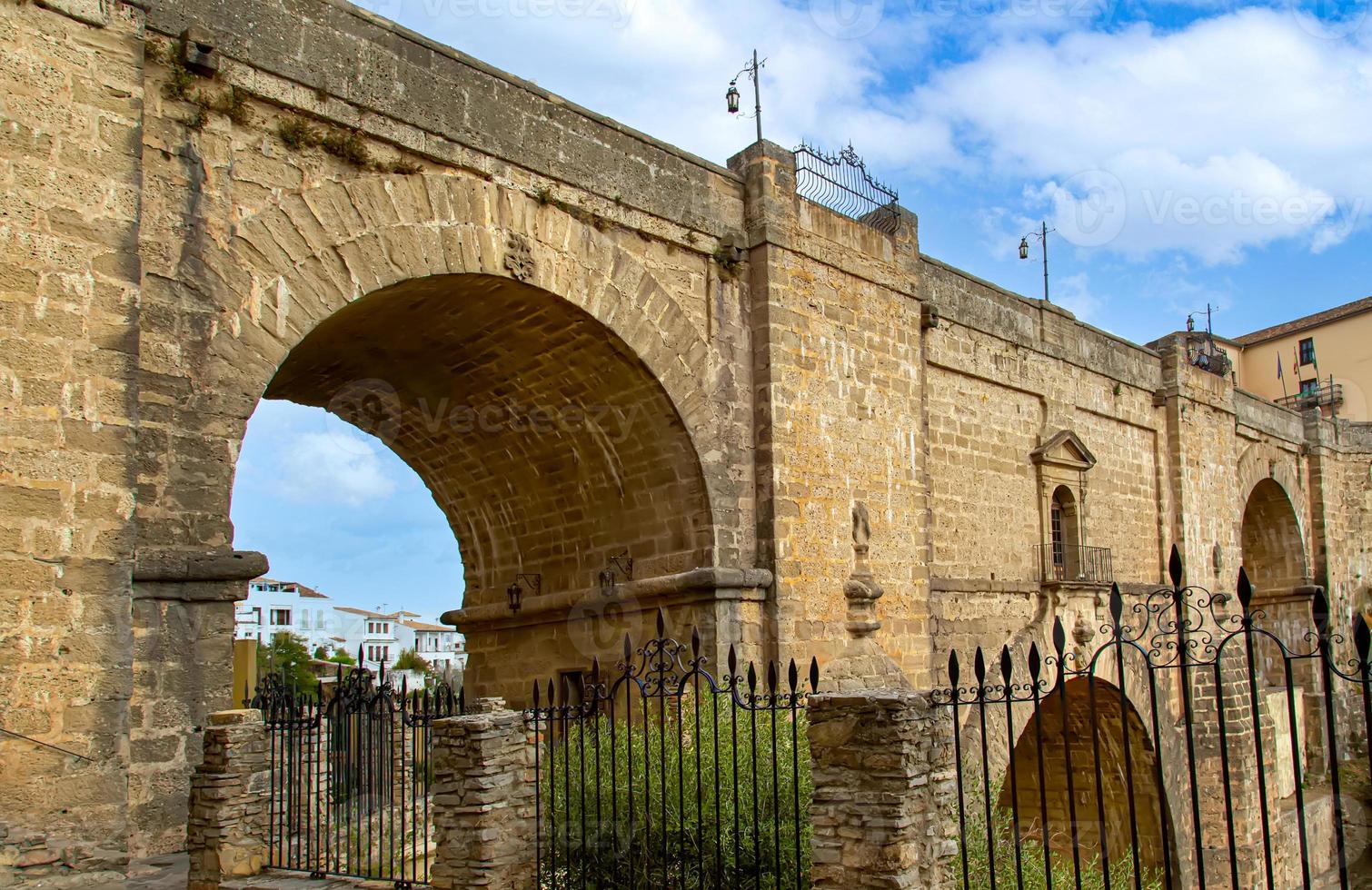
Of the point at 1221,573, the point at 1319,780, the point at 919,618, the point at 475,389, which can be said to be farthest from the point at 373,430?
the point at 1319,780

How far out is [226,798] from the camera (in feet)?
23.9

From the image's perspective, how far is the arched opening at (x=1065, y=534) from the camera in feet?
51.4

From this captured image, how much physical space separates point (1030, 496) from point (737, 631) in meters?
6.23

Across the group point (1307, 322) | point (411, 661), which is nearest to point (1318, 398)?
point (1307, 322)

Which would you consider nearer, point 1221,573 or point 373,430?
point 373,430

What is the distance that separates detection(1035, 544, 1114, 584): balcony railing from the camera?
15227 mm

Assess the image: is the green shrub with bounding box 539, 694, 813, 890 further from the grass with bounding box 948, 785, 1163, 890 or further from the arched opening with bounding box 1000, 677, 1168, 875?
the arched opening with bounding box 1000, 677, 1168, 875

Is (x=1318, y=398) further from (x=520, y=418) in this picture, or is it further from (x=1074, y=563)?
(x=520, y=418)

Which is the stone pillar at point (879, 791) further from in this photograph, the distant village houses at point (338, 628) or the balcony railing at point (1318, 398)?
the distant village houses at point (338, 628)

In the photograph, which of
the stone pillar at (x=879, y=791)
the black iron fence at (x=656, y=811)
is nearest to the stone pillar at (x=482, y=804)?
the black iron fence at (x=656, y=811)

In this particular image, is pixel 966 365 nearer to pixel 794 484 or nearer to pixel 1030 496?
pixel 1030 496

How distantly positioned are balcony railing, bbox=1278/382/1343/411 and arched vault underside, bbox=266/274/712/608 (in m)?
22.5

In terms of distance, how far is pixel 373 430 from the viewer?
12.7 metres

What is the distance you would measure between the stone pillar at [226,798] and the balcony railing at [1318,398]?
89.1 feet
